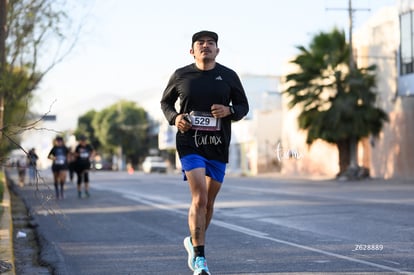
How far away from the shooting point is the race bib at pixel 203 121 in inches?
245

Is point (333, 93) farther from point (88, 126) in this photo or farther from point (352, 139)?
point (88, 126)

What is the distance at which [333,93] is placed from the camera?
35812mm

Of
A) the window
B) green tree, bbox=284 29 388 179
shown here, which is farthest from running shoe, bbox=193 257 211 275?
green tree, bbox=284 29 388 179

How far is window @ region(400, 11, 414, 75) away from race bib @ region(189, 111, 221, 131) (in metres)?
27.4

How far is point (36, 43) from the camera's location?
849 inches

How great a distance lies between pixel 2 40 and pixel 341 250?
26.4 ft

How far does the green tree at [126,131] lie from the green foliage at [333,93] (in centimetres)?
5729

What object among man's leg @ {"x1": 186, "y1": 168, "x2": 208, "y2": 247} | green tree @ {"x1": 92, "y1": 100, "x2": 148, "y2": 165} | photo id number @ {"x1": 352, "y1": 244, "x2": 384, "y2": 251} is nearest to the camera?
man's leg @ {"x1": 186, "y1": 168, "x2": 208, "y2": 247}

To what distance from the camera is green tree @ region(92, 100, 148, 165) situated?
92688 mm

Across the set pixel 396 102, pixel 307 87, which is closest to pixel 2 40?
pixel 307 87

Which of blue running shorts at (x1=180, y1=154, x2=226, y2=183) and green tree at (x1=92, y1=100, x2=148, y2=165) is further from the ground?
green tree at (x1=92, y1=100, x2=148, y2=165)

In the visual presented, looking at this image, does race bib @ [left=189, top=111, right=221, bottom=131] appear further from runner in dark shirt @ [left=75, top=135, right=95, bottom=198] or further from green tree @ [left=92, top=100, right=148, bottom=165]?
green tree @ [left=92, top=100, right=148, bottom=165]

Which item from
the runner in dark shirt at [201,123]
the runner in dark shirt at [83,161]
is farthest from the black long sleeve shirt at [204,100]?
the runner in dark shirt at [83,161]

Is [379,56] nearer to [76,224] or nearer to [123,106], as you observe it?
[76,224]
